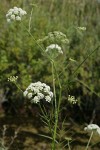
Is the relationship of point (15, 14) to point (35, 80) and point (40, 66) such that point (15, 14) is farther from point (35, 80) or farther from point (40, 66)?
point (35, 80)

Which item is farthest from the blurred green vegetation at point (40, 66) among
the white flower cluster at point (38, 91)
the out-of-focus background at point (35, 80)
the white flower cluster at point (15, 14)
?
the white flower cluster at point (38, 91)

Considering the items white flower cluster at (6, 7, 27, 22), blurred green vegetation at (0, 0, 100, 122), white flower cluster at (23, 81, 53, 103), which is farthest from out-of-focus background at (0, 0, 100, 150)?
white flower cluster at (23, 81, 53, 103)

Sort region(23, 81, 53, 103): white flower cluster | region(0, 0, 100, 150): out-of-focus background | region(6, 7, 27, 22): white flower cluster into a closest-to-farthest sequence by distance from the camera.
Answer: region(23, 81, 53, 103): white flower cluster
region(6, 7, 27, 22): white flower cluster
region(0, 0, 100, 150): out-of-focus background

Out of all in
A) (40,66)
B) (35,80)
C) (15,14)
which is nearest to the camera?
(15,14)

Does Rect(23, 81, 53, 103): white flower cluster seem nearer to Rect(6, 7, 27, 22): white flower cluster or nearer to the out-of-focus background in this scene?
Rect(6, 7, 27, 22): white flower cluster

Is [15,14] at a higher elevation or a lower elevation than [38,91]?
higher

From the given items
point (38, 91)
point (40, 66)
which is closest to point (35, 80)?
point (40, 66)

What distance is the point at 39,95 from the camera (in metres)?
2.78

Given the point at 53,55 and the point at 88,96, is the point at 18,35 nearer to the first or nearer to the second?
the point at 88,96

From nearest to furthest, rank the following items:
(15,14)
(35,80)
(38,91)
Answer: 1. (38,91)
2. (15,14)
3. (35,80)

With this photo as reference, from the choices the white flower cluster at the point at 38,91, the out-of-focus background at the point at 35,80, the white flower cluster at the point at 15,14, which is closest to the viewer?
the white flower cluster at the point at 38,91

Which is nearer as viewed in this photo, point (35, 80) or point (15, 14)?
point (15, 14)

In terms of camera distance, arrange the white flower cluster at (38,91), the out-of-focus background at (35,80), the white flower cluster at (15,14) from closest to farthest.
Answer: the white flower cluster at (38,91) → the white flower cluster at (15,14) → the out-of-focus background at (35,80)

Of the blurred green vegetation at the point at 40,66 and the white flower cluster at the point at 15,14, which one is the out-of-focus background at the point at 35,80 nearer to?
the blurred green vegetation at the point at 40,66
